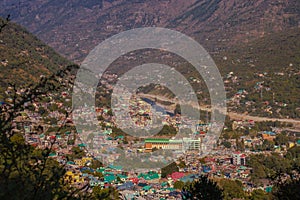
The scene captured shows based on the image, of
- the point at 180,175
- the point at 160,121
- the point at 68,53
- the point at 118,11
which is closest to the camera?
the point at 180,175

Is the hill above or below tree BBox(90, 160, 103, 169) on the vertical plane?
above

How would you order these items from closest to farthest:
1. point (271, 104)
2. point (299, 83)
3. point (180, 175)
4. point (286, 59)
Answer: point (180, 175)
point (271, 104)
point (299, 83)
point (286, 59)

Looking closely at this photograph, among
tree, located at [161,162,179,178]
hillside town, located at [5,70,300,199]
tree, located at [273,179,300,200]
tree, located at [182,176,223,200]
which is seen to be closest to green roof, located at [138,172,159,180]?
hillside town, located at [5,70,300,199]

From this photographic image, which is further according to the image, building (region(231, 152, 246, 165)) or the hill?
the hill

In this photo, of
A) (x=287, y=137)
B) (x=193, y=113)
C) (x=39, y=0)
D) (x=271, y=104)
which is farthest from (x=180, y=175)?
(x=39, y=0)

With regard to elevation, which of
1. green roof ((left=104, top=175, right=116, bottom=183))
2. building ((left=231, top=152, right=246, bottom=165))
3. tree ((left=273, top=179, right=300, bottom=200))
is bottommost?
green roof ((left=104, top=175, right=116, bottom=183))

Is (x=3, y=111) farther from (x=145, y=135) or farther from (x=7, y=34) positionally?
(x=7, y=34)

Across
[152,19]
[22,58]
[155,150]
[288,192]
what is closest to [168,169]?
[155,150]

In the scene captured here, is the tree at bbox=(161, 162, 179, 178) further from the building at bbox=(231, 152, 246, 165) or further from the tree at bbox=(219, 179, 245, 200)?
the building at bbox=(231, 152, 246, 165)
